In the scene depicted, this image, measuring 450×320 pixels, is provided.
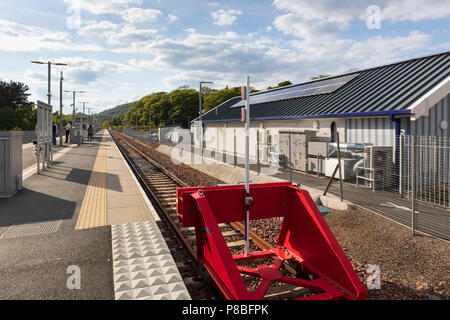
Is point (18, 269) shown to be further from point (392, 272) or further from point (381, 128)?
point (381, 128)

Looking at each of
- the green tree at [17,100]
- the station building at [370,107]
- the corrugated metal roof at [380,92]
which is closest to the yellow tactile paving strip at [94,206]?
the station building at [370,107]

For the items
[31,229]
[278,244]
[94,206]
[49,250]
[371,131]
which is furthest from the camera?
[371,131]

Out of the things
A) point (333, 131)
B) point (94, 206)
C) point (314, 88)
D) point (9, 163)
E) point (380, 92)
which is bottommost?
point (94, 206)

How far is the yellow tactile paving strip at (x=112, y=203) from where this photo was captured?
811 cm

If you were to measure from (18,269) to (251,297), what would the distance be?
3.92 m

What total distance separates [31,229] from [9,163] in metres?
4.30

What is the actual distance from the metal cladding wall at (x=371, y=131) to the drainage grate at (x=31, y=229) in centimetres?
1157

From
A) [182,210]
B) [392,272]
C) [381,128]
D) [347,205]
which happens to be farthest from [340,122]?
[182,210]

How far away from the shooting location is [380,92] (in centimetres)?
1428

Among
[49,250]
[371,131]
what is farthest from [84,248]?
[371,131]

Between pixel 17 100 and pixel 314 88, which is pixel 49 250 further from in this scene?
pixel 17 100

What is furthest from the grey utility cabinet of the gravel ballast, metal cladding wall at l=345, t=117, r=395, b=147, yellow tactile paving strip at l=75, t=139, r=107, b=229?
metal cladding wall at l=345, t=117, r=395, b=147

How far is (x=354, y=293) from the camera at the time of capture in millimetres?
4273

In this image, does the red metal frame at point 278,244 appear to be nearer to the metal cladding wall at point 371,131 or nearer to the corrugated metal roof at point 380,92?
the corrugated metal roof at point 380,92
